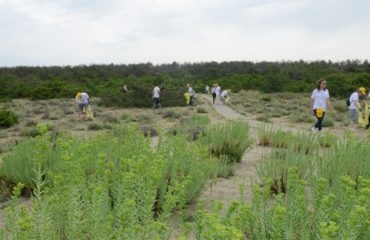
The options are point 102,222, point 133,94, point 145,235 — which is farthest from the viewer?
point 133,94

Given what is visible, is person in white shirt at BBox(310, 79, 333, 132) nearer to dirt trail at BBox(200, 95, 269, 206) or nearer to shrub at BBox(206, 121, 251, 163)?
dirt trail at BBox(200, 95, 269, 206)

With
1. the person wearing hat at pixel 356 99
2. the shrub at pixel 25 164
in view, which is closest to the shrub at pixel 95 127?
the person wearing hat at pixel 356 99

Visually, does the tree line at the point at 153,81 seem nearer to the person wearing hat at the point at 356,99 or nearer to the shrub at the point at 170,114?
the shrub at the point at 170,114

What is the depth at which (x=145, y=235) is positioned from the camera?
2.21m

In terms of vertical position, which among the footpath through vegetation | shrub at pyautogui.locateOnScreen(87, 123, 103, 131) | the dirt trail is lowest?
shrub at pyautogui.locateOnScreen(87, 123, 103, 131)

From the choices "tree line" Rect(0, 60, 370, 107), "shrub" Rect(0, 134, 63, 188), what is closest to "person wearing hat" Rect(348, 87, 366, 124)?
"shrub" Rect(0, 134, 63, 188)

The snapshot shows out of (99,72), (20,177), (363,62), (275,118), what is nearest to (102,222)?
(20,177)

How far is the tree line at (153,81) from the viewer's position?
28.7 meters

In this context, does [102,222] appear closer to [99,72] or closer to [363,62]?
[99,72]

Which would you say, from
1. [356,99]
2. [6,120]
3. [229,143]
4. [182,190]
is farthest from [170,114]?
[182,190]

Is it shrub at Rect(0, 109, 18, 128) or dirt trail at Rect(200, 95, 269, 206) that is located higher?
dirt trail at Rect(200, 95, 269, 206)

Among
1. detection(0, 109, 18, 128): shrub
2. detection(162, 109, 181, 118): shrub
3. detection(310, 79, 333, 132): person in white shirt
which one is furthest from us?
detection(162, 109, 181, 118): shrub

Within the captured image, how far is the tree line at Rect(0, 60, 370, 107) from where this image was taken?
28.7 meters

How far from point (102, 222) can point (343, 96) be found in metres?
33.4
